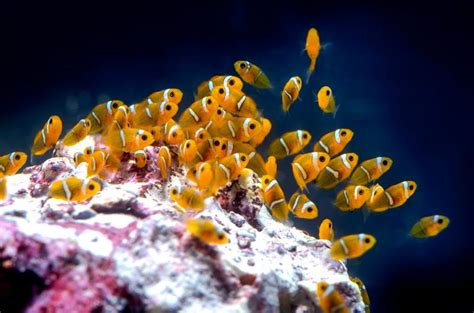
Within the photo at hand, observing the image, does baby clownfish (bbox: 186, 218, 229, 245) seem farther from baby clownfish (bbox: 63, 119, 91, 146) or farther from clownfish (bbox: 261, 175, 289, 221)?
baby clownfish (bbox: 63, 119, 91, 146)

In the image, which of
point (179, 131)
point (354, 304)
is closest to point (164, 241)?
point (179, 131)

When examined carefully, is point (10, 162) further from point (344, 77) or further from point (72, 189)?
point (344, 77)

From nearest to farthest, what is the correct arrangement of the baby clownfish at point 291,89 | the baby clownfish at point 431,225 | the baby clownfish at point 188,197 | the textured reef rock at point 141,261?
the textured reef rock at point 141,261 < the baby clownfish at point 188,197 < the baby clownfish at point 431,225 < the baby clownfish at point 291,89

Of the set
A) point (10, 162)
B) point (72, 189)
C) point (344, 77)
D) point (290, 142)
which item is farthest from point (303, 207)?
point (344, 77)

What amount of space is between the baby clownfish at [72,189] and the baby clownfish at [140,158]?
613 mm

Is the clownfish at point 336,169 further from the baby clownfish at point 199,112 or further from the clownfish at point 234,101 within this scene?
the baby clownfish at point 199,112

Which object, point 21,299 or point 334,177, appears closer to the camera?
point 21,299

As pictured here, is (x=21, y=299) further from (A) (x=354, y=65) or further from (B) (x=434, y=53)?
(B) (x=434, y=53)

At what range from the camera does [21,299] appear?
2.61m

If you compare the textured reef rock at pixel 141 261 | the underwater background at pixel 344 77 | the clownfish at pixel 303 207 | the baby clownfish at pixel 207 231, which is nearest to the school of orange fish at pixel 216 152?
the clownfish at pixel 303 207

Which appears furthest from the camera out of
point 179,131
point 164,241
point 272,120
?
point 272,120

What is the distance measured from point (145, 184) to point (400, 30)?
473 cm

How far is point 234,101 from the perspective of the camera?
3.91 meters

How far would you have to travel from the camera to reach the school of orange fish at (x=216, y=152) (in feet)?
10.8
